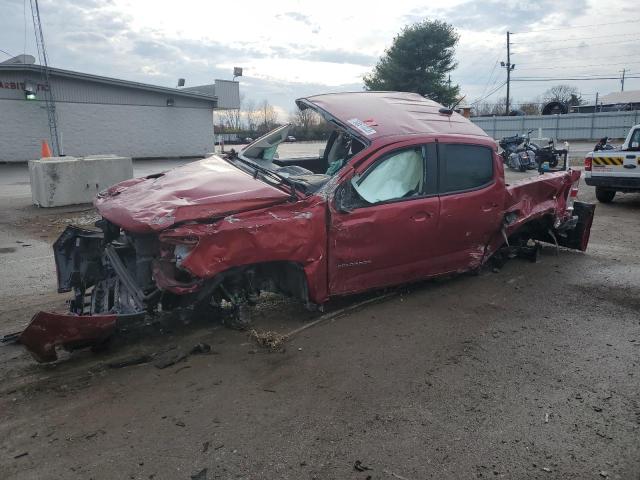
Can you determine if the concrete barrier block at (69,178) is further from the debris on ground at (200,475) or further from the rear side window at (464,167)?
the debris on ground at (200,475)

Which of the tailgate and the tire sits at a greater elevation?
the tailgate

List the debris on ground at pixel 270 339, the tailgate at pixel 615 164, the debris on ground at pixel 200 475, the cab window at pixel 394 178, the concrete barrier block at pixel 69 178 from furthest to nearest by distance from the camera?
the tailgate at pixel 615 164
the concrete barrier block at pixel 69 178
the cab window at pixel 394 178
the debris on ground at pixel 270 339
the debris on ground at pixel 200 475

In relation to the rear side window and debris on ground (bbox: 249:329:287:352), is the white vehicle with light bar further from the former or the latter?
debris on ground (bbox: 249:329:287:352)

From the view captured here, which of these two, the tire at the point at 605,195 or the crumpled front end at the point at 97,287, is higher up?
the crumpled front end at the point at 97,287

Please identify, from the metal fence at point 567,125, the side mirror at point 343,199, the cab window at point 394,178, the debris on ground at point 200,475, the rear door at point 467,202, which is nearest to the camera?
the debris on ground at point 200,475

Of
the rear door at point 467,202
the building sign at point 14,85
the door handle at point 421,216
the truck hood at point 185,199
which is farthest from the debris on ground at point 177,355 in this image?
the building sign at point 14,85

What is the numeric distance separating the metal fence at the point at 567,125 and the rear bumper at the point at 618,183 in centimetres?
2623

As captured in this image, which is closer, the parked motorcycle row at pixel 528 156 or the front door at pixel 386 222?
the front door at pixel 386 222

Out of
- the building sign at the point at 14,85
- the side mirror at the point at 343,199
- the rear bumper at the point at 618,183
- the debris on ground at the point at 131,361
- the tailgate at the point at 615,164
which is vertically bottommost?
the debris on ground at the point at 131,361

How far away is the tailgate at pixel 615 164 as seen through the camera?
1080cm

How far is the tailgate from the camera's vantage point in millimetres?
10805

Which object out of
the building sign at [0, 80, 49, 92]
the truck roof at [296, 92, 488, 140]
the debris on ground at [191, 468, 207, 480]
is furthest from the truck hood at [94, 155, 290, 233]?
the building sign at [0, 80, 49, 92]

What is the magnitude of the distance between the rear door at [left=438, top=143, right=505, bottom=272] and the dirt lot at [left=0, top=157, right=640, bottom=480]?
1.62ft

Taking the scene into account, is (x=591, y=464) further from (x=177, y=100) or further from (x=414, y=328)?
(x=177, y=100)
